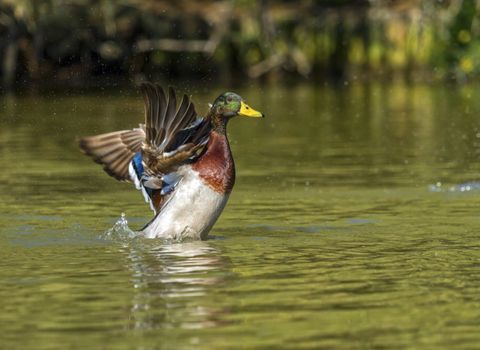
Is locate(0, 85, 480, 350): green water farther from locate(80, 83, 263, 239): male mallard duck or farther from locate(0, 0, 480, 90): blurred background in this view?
locate(0, 0, 480, 90): blurred background

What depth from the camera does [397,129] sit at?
21.0m

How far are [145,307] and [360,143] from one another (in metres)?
11.2

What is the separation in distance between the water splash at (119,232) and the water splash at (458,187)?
349 centimetres

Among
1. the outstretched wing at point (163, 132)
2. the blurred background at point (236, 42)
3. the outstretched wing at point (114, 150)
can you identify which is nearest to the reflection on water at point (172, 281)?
the outstretched wing at point (163, 132)

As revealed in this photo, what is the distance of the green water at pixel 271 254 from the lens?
7535mm

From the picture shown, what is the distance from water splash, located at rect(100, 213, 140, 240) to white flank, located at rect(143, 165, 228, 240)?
0.28 metres

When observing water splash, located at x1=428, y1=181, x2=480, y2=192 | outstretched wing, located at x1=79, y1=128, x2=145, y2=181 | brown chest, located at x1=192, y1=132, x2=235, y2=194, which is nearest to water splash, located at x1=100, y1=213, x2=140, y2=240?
outstretched wing, located at x1=79, y1=128, x2=145, y2=181

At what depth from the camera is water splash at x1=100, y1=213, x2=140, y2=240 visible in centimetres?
1119

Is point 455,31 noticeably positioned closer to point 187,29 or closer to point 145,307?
point 187,29

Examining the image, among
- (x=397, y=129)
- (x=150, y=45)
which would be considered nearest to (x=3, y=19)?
(x=150, y=45)

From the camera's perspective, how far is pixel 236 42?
33.5 metres

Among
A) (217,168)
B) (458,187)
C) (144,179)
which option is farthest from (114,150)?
(458,187)

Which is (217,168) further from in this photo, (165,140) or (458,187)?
(458,187)

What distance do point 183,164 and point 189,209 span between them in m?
0.34
